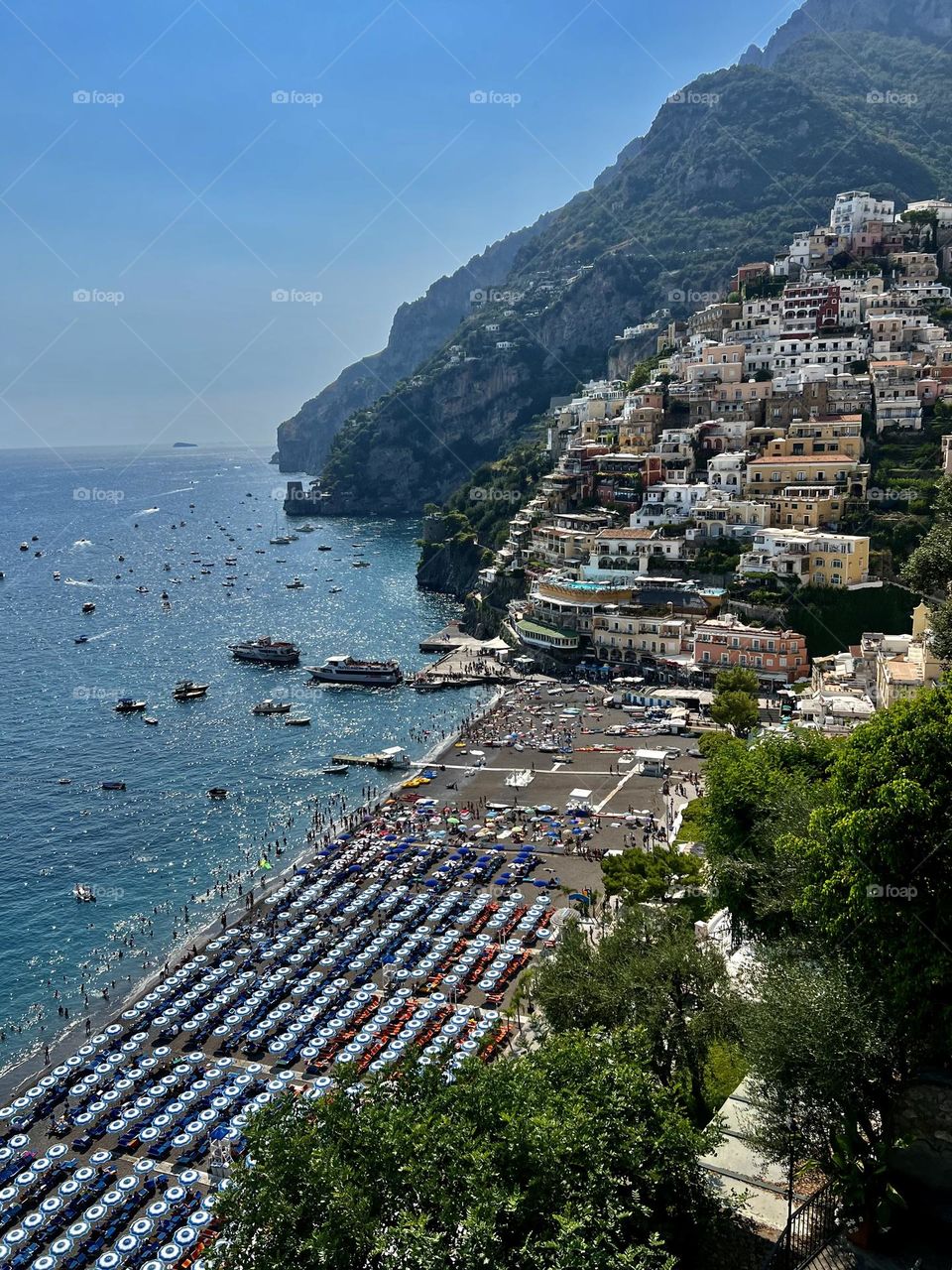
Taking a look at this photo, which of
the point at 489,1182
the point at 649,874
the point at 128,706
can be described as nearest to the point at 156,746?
the point at 128,706

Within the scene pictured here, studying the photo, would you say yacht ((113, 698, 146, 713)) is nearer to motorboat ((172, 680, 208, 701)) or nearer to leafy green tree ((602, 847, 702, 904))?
motorboat ((172, 680, 208, 701))

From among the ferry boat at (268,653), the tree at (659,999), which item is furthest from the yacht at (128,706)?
the tree at (659,999)

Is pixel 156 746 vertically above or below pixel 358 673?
below

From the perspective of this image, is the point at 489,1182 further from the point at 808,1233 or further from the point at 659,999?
the point at 659,999

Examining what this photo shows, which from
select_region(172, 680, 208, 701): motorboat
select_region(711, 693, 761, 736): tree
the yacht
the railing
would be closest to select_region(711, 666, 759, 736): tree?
select_region(711, 693, 761, 736): tree

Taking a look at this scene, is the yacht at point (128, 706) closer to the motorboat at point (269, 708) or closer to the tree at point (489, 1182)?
the motorboat at point (269, 708)

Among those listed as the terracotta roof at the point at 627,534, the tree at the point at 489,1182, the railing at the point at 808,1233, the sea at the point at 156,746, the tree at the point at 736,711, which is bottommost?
the sea at the point at 156,746

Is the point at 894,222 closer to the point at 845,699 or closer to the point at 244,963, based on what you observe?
the point at 845,699
